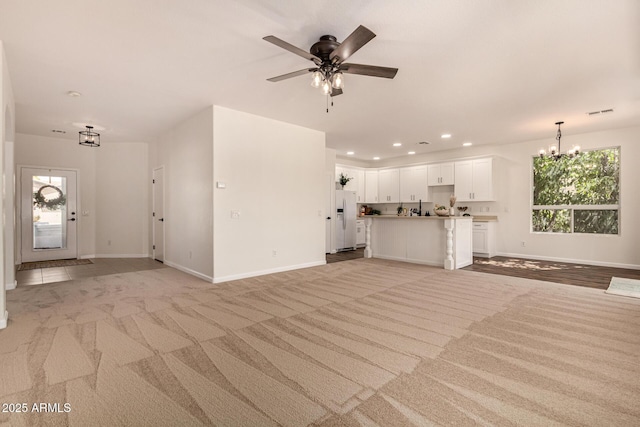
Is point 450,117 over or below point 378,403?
over

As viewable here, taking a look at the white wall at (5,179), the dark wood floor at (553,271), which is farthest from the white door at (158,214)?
the dark wood floor at (553,271)

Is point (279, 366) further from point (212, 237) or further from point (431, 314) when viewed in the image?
point (212, 237)

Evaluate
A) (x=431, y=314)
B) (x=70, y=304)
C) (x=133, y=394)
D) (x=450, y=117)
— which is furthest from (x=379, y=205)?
(x=133, y=394)

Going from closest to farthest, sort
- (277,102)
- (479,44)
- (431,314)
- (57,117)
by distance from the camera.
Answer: (479,44) → (431,314) → (277,102) → (57,117)

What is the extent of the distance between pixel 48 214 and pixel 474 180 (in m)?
10.2

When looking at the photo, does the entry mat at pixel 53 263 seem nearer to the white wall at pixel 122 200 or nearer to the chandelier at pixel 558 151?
the white wall at pixel 122 200

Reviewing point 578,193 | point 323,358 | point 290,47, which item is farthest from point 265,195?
point 578,193

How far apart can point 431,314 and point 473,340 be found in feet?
2.20

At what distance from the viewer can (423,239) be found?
646 cm

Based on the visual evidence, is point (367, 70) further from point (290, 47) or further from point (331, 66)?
point (290, 47)

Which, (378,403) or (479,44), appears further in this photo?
(479,44)

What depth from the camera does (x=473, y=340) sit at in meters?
2.65

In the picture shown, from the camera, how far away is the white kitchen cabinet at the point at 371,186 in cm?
980

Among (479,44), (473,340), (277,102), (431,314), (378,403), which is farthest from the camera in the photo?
(277,102)
